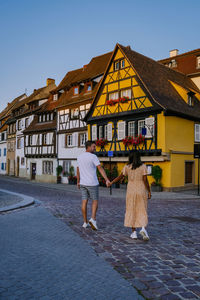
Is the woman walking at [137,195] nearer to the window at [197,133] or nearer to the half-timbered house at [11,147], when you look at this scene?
the window at [197,133]

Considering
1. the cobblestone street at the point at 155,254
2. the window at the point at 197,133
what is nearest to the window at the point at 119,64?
the window at the point at 197,133

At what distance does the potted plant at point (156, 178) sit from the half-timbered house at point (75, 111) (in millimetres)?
8746

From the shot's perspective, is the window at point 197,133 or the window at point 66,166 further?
the window at point 66,166

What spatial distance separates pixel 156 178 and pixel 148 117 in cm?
408

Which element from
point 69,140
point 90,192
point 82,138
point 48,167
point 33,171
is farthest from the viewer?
point 33,171

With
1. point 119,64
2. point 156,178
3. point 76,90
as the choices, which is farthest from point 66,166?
point 156,178

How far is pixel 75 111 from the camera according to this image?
28.3 meters

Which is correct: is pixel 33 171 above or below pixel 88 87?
below

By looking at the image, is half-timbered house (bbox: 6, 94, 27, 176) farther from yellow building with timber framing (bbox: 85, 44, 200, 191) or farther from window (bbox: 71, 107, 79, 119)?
yellow building with timber framing (bbox: 85, 44, 200, 191)

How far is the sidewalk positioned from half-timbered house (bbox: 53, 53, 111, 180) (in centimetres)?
2142

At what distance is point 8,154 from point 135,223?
40.3 meters

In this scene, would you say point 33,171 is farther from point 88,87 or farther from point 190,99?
point 190,99

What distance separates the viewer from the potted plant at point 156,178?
20062 mm

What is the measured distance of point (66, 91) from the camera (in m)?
31.7
